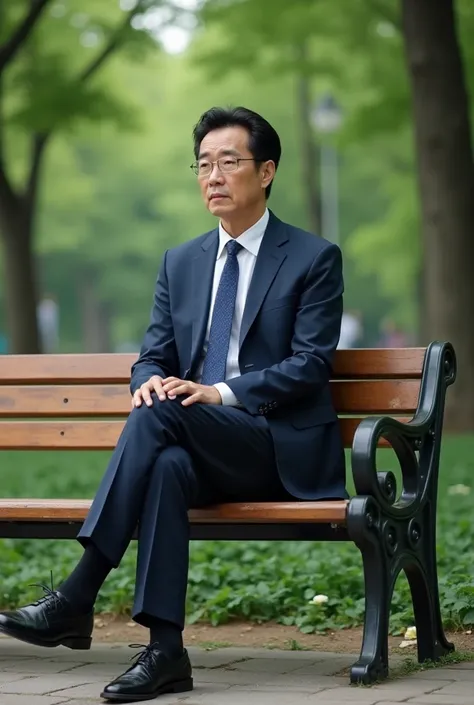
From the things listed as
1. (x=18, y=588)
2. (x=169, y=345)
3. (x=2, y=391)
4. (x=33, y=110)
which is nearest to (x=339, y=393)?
(x=169, y=345)

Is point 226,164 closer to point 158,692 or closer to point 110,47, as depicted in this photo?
point 158,692

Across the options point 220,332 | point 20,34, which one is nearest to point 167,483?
point 220,332

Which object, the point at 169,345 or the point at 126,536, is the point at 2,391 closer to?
the point at 169,345

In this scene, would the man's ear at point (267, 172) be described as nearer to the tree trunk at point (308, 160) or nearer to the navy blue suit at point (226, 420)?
the navy blue suit at point (226, 420)

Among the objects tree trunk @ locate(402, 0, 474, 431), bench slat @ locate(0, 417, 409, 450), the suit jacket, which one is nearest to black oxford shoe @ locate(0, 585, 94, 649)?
the suit jacket

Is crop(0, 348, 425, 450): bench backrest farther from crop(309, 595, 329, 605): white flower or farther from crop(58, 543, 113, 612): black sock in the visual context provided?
crop(58, 543, 113, 612): black sock

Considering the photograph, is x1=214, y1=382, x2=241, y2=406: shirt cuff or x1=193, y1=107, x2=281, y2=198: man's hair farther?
x1=193, y1=107, x2=281, y2=198: man's hair

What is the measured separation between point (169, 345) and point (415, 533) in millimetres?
1132

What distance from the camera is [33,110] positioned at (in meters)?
19.2

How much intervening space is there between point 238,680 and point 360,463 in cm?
80

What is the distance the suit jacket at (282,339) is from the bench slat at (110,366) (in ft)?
0.85

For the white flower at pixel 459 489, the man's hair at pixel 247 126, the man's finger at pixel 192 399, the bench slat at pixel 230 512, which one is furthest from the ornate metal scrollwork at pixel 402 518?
the white flower at pixel 459 489

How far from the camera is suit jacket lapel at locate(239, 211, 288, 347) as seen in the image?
4915 millimetres

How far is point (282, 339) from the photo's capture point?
194 inches
